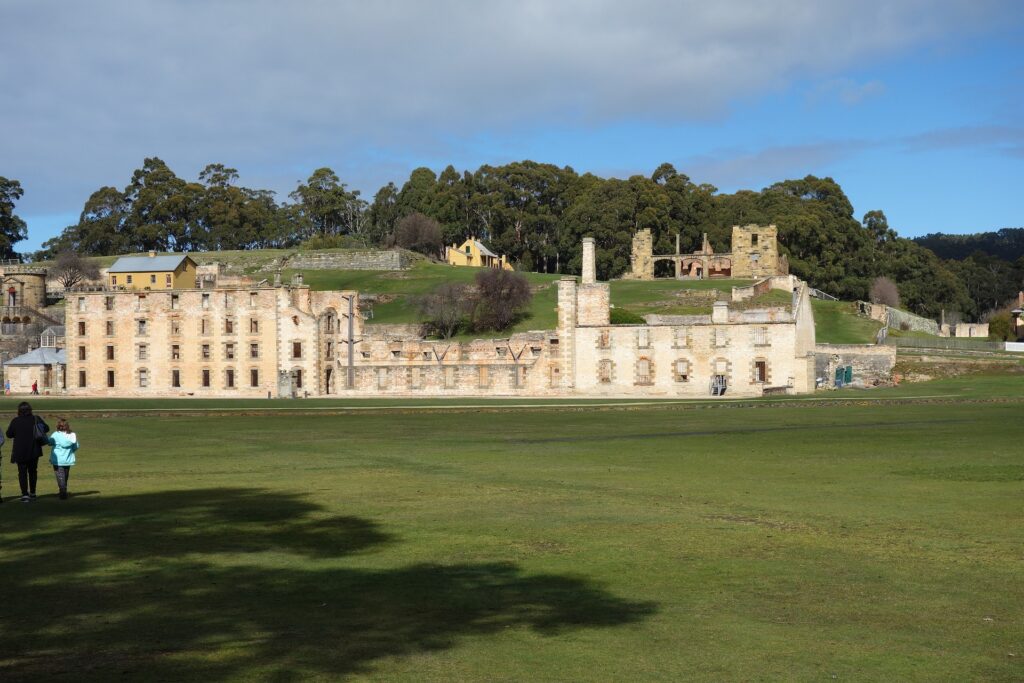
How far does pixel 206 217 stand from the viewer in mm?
169750

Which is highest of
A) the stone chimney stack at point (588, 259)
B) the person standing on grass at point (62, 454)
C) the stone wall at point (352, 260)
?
the stone wall at point (352, 260)

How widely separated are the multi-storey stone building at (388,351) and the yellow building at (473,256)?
154 feet

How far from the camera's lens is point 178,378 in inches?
3585

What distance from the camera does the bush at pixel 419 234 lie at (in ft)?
480

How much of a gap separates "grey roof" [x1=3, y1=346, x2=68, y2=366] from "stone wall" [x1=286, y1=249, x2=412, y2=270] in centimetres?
4464

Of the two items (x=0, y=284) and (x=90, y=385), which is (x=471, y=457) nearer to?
(x=90, y=385)

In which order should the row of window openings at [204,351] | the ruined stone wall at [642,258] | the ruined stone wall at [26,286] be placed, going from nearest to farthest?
1. the row of window openings at [204,351]
2. the ruined stone wall at [26,286]
3. the ruined stone wall at [642,258]

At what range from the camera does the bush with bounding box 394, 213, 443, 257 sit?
480 feet

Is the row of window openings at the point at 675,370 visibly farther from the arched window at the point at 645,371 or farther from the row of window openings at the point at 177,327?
the row of window openings at the point at 177,327

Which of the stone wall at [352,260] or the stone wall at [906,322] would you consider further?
the stone wall at [352,260]

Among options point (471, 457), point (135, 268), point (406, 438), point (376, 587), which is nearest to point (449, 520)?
point (376, 587)

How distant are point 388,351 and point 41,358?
30330mm

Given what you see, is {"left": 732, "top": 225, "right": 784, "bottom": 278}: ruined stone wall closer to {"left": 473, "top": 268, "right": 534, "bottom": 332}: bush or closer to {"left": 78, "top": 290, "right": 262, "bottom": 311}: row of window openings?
{"left": 473, "top": 268, "right": 534, "bottom": 332}: bush

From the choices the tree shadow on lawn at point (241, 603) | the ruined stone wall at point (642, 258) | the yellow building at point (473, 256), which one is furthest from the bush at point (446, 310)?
the tree shadow on lawn at point (241, 603)
